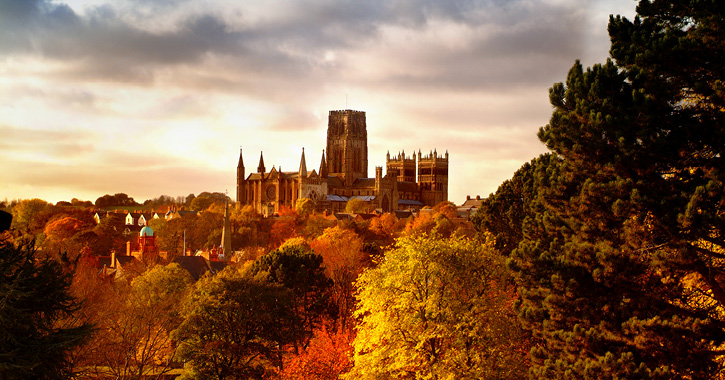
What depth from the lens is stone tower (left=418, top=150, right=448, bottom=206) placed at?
583 ft

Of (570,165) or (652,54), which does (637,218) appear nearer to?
(570,165)

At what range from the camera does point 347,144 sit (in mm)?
167125

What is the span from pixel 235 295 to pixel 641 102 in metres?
15.7

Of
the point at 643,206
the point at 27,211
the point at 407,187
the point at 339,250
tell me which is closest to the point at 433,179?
the point at 407,187

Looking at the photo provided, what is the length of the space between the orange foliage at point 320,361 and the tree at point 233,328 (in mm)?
1239

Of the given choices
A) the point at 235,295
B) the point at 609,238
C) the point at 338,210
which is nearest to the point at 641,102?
the point at 609,238

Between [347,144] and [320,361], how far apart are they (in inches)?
5520

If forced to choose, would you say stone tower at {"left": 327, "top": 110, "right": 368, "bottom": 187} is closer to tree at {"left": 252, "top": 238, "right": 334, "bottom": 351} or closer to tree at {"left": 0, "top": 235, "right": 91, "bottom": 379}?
tree at {"left": 252, "top": 238, "right": 334, "bottom": 351}

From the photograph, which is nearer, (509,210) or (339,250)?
(509,210)

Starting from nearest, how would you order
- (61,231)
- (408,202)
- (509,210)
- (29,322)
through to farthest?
(29,322)
(509,210)
(61,231)
(408,202)

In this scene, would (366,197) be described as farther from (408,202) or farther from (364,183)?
(408,202)

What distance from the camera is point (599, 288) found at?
16.0 m

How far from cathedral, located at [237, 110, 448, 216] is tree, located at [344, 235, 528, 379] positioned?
121 m

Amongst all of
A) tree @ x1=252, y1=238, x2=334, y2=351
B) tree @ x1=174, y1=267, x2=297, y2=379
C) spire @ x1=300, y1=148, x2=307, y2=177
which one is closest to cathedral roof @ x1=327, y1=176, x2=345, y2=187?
spire @ x1=300, y1=148, x2=307, y2=177
